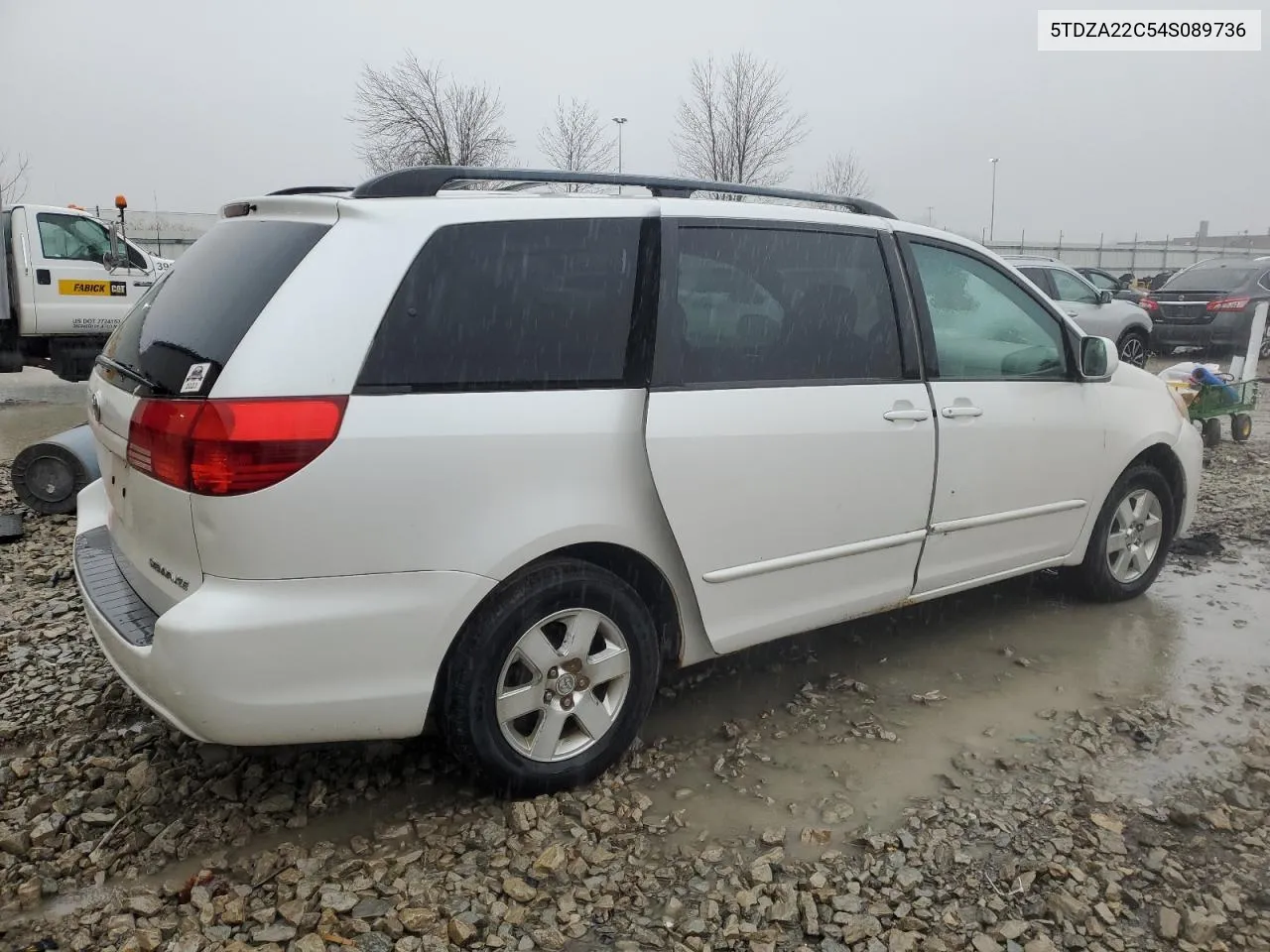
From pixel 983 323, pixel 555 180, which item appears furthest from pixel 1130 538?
pixel 555 180

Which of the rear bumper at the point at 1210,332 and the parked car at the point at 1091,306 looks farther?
the rear bumper at the point at 1210,332

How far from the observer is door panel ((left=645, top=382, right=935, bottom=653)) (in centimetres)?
290

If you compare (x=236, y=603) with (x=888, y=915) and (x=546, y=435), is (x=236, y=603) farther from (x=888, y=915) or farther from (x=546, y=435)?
(x=888, y=915)

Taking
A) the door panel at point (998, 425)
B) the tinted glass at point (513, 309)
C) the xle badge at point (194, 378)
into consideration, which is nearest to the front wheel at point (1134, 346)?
the door panel at point (998, 425)

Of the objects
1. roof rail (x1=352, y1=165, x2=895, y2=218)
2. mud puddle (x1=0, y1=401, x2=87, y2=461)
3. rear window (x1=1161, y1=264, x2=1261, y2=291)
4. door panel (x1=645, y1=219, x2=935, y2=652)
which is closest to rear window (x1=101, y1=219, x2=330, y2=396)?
roof rail (x1=352, y1=165, x2=895, y2=218)

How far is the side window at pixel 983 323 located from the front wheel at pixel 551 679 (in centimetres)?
167

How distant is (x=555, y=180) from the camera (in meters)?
2.99

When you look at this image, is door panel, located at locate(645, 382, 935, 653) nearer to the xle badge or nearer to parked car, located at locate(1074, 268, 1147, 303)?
the xle badge

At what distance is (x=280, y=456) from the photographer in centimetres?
231

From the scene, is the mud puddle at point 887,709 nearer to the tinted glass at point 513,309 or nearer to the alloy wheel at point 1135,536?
the alloy wheel at point 1135,536

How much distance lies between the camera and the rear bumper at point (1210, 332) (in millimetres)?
13727

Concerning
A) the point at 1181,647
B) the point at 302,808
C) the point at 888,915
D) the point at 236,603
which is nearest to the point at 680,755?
the point at 888,915

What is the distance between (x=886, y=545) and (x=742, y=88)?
26079 millimetres

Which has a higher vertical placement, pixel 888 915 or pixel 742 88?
pixel 742 88
